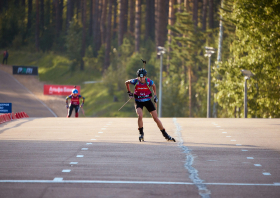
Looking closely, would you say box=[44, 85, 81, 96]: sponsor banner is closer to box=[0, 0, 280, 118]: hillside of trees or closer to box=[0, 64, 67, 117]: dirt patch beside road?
box=[0, 64, 67, 117]: dirt patch beside road

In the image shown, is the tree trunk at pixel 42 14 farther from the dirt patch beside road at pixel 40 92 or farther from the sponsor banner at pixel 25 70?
the sponsor banner at pixel 25 70

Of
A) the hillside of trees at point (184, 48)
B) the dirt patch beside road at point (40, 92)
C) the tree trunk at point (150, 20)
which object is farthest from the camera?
the tree trunk at point (150, 20)

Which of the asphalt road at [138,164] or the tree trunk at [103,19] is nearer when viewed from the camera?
the asphalt road at [138,164]

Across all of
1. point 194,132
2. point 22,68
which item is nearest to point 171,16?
point 22,68

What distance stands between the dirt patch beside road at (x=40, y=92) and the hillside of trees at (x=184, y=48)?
20.8 feet

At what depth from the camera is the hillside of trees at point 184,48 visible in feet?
117

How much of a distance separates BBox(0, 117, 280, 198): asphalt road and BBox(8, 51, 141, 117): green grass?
3862cm

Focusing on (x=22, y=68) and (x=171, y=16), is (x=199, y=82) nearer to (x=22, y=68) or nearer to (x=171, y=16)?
(x=171, y=16)

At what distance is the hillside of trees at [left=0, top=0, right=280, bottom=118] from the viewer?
117 ft

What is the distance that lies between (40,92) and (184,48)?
19092 millimetres

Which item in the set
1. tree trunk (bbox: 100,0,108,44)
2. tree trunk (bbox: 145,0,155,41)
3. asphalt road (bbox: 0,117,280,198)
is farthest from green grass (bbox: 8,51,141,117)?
asphalt road (bbox: 0,117,280,198)

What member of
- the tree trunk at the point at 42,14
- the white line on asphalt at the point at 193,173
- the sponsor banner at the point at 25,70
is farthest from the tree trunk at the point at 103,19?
the white line on asphalt at the point at 193,173

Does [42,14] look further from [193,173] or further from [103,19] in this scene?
[193,173]

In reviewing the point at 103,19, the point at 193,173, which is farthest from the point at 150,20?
the point at 193,173
